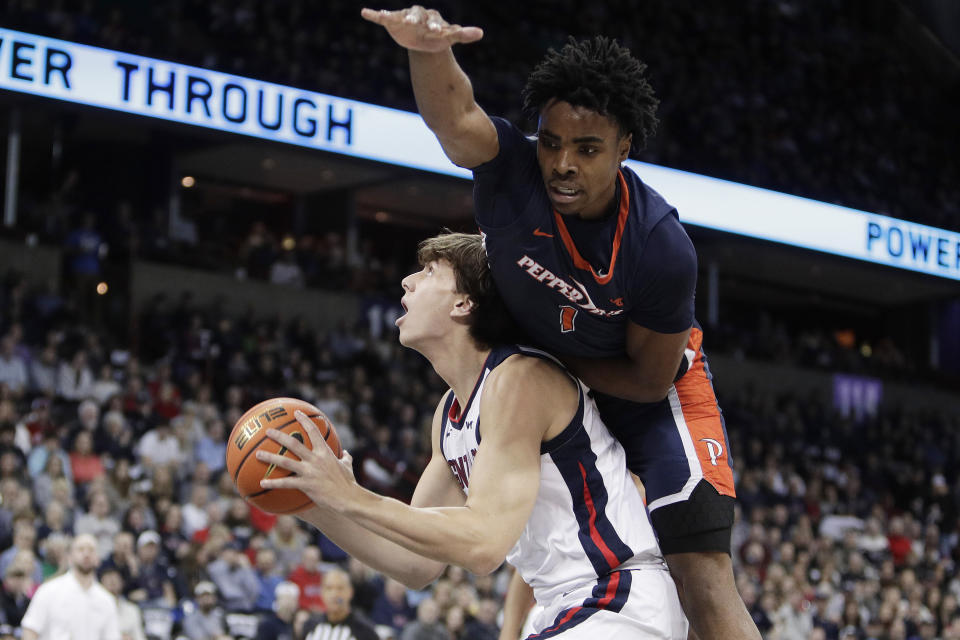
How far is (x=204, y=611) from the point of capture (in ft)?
31.7

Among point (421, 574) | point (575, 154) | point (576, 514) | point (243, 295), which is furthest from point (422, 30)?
point (243, 295)

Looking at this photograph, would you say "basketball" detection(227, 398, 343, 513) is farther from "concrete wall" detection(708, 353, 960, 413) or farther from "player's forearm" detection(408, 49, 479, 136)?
"concrete wall" detection(708, 353, 960, 413)

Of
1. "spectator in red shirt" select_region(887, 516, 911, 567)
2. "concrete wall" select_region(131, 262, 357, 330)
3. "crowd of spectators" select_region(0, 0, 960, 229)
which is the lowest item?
"spectator in red shirt" select_region(887, 516, 911, 567)

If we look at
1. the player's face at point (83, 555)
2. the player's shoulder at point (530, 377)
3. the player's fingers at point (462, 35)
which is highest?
the player's fingers at point (462, 35)

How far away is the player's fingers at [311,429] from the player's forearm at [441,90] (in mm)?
853

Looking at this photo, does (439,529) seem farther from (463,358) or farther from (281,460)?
(463,358)

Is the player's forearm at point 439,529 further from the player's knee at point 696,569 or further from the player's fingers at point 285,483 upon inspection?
the player's knee at point 696,569

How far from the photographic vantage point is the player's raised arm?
115 inches

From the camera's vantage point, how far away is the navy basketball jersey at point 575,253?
3387mm

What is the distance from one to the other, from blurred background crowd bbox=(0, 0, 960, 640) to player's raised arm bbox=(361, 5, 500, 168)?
244 inches

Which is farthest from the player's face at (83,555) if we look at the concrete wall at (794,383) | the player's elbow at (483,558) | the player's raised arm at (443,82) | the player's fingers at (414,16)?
the concrete wall at (794,383)

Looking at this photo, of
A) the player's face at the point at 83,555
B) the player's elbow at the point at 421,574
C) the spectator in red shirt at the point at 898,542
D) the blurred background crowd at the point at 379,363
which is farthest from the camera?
the spectator in red shirt at the point at 898,542

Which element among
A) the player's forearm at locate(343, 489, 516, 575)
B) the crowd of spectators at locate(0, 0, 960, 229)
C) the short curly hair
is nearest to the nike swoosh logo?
the player's forearm at locate(343, 489, 516, 575)

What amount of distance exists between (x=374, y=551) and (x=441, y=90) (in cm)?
155
